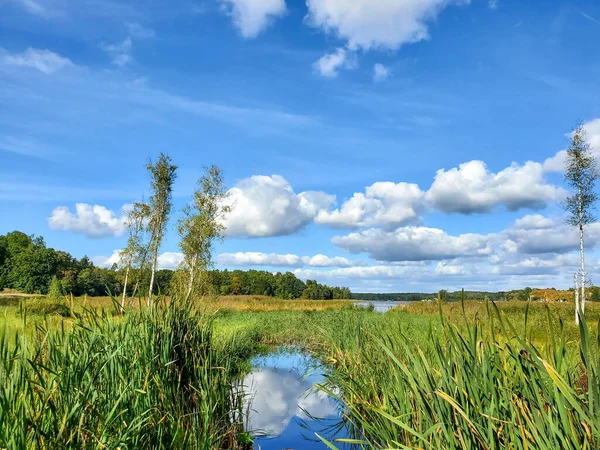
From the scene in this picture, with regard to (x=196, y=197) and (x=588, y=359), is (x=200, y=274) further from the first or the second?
(x=588, y=359)

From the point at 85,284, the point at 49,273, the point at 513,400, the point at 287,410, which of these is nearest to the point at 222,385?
the point at 287,410

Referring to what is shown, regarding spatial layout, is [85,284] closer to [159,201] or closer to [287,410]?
[159,201]

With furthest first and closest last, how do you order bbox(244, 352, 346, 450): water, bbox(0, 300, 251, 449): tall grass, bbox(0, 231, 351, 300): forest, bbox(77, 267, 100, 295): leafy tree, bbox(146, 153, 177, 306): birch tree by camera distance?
bbox(77, 267, 100, 295): leafy tree
bbox(0, 231, 351, 300): forest
bbox(146, 153, 177, 306): birch tree
bbox(244, 352, 346, 450): water
bbox(0, 300, 251, 449): tall grass

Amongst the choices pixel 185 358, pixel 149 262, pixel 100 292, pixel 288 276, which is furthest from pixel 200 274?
pixel 288 276

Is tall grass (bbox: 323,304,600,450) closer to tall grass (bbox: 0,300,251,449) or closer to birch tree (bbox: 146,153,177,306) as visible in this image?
tall grass (bbox: 0,300,251,449)

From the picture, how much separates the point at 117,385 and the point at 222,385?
233cm

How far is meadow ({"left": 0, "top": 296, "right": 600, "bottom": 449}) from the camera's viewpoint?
Result: 2205mm

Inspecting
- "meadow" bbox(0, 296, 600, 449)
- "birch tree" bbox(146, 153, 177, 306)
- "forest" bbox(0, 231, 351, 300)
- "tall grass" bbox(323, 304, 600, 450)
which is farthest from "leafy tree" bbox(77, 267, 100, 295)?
"tall grass" bbox(323, 304, 600, 450)

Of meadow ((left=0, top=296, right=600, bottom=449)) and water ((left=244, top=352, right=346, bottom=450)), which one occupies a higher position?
meadow ((left=0, top=296, right=600, bottom=449))

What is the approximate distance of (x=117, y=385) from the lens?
4.19m

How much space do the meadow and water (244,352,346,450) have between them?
118cm

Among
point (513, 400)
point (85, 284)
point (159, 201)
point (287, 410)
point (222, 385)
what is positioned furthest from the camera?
point (85, 284)

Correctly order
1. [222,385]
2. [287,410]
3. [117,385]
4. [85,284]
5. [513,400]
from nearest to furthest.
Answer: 1. [513,400]
2. [117,385]
3. [222,385]
4. [287,410]
5. [85,284]

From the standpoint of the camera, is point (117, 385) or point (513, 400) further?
point (117, 385)
